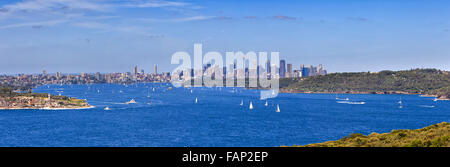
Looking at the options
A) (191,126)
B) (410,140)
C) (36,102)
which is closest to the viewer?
(410,140)

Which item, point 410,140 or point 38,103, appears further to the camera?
point 38,103

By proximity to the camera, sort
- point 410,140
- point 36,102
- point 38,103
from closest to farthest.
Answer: point 410,140 → point 38,103 → point 36,102

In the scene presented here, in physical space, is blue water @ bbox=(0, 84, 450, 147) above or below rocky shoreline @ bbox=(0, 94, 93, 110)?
below

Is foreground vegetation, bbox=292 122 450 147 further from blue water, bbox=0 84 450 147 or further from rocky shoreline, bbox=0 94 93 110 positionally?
rocky shoreline, bbox=0 94 93 110

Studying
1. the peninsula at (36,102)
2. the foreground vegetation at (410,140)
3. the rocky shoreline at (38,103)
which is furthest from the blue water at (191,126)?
the foreground vegetation at (410,140)

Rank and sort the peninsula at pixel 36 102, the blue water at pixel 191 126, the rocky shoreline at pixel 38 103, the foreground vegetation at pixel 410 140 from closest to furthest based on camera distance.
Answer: the foreground vegetation at pixel 410 140, the blue water at pixel 191 126, the rocky shoreline at pixel 38 103, the peninsula at pixel 36 102

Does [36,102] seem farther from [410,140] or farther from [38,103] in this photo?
[410,140]

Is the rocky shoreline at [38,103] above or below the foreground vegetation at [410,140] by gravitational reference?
below

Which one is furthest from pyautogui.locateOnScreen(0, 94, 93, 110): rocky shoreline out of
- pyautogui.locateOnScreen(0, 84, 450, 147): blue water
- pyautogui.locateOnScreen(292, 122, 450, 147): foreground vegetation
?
pyautogui.locateOnScreen(292, 122, 450, 147): foreground vegetation

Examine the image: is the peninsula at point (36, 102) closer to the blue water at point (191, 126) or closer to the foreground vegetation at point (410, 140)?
the blue water at point (191, 126)

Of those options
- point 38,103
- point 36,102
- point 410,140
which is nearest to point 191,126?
point 410,140

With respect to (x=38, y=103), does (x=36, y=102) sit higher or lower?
higher
